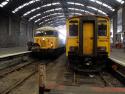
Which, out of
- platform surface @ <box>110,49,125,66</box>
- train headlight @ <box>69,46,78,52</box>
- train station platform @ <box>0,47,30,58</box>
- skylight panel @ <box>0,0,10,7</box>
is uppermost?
skylight panel @ <box>0,0,10,7</box>

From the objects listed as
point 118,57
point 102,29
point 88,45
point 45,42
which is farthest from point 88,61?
point 45,42

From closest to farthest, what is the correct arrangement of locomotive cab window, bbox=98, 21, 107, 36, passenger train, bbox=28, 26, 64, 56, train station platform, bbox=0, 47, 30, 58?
1. locomotive cab window, bbox=98, 21, 107, 36
2. train station platform, bbox=0, 47, 30, 58
3. passenger train, bbox=28, 26, 64, 56

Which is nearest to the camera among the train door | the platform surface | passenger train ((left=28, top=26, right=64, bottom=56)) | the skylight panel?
the train door

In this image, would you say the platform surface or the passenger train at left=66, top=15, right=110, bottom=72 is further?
the platform surface

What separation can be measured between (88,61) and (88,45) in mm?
883

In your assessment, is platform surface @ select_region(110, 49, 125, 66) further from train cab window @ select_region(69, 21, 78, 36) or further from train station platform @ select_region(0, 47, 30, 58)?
train station platform @ select_region(0, 47, 30, 58)

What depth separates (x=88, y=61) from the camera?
16.8 meters

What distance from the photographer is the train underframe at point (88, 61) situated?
1677cm

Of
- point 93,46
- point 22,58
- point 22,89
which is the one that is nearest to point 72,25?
point 93,46

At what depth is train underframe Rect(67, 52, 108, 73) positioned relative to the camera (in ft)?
55.0

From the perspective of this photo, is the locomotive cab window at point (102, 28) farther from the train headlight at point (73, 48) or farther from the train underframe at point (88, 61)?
the train headlight at point (73, 48)

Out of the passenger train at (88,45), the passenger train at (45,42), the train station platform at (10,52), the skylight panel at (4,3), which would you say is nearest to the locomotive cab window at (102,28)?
the passenger train at (88,45)

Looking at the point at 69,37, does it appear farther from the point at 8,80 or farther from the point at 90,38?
the point at 8,80

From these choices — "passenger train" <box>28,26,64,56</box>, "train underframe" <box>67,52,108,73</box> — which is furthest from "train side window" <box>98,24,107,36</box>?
"passenger train" <box>28,26,64,56</box>
